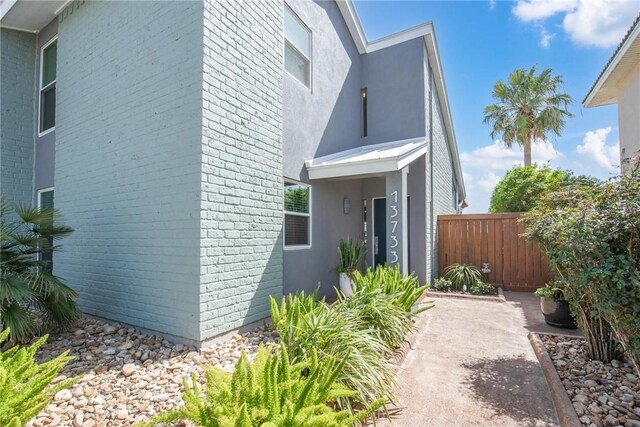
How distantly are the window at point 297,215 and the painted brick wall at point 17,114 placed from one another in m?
5.91

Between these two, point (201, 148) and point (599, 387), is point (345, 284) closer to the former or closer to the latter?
point (201, 148)

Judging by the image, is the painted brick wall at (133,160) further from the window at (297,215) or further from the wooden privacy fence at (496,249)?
the wooden privacy fence at (496,249)

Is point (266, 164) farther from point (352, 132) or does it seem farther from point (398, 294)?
point (352, 132)

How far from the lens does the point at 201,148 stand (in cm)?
418

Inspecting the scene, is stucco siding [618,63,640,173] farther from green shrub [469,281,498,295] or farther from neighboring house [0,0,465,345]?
neighboring house [0,0,465,345]

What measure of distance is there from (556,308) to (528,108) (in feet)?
49.7

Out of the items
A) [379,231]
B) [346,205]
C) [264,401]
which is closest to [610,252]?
[264,401]

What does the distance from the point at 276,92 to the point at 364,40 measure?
4.82m

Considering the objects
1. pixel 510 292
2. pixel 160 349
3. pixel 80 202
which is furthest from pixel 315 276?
pixel 510 292

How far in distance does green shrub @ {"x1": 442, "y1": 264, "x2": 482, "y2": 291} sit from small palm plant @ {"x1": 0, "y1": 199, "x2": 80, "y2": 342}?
26.1 ft

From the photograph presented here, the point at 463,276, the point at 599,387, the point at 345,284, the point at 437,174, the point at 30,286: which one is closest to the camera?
the point at 599,387

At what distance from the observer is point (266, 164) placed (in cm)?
536

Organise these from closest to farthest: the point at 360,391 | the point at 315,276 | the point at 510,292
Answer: the point at 360,391
the point at 315,276
the point at 510,292

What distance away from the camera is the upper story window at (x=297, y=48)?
646 centimetres
